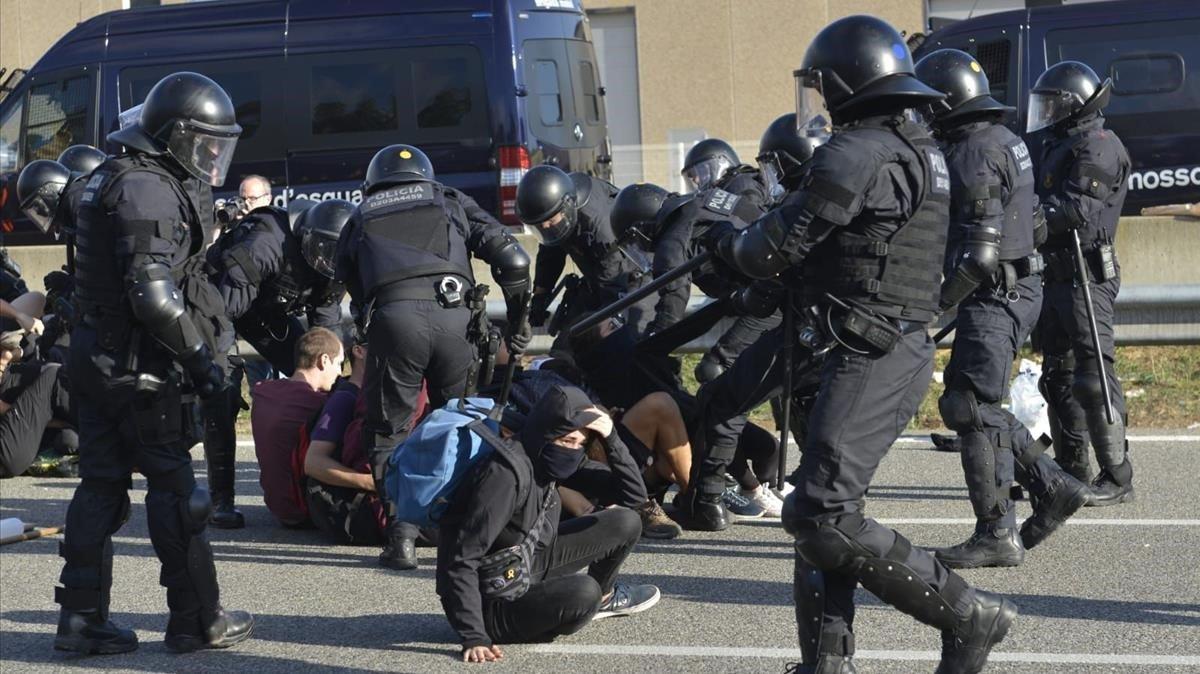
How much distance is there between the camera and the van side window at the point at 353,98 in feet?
44.2

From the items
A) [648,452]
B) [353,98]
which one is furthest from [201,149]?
[353,98]

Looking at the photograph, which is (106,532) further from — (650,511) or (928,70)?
(928,70)

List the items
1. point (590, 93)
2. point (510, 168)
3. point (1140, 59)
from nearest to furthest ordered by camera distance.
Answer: point (1140, 59) → point (510, 168) → point (590, 93)

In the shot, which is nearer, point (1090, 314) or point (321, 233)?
point (1090, 314)

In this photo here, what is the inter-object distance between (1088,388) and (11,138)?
948 centimetres

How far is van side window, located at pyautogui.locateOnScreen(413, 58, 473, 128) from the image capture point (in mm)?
13352

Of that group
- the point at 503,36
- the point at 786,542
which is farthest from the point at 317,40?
the point at 786,542

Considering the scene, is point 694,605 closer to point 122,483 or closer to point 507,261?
point 507,261

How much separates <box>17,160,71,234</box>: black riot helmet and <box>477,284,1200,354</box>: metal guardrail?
3721mm

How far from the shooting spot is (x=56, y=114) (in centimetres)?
1350

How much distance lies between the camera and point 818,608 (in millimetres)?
4688

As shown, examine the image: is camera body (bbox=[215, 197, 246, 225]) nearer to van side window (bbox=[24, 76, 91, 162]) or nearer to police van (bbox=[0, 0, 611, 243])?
police van (bbox=[0, 0, 611, 243])

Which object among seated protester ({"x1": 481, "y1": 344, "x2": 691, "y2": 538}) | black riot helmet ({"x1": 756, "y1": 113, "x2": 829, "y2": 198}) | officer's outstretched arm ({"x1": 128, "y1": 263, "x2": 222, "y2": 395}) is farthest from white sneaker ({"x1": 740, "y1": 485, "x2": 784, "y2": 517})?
officer's outstretched arm ({"x1": 128, "y1": 263, "x2": 222, "y2": 395})

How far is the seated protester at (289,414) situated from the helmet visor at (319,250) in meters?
0.33
